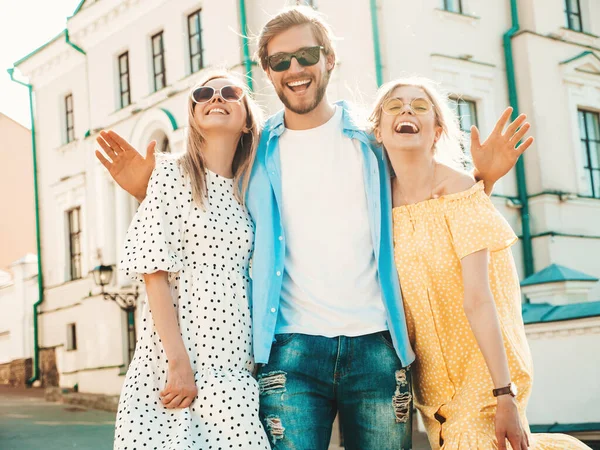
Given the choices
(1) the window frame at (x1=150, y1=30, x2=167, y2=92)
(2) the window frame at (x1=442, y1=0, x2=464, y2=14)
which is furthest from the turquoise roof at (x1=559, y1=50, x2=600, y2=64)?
(1) the window frame at (x1=150, y1=30, x2=167, y2=92)

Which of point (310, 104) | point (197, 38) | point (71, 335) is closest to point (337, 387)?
point (310, 104)

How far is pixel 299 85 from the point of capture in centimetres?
365

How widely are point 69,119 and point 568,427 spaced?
14.7m

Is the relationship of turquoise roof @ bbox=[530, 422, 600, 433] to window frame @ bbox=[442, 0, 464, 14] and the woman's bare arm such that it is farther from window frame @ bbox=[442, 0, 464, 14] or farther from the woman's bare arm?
window frame @ bbox=[442, 0, 464, 14]

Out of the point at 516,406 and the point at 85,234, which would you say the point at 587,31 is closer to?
the point at 85,234

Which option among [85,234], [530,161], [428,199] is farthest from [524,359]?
[85,234]

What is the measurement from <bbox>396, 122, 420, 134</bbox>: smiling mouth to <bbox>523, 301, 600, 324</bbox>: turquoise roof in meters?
5.62

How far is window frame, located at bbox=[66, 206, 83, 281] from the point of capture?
1892 centimetres

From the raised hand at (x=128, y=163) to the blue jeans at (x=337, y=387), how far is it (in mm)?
923

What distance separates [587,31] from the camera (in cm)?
1531

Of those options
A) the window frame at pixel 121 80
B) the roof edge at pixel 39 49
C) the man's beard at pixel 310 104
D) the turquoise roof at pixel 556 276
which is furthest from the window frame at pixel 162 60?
the man's beard at pixel 310 104

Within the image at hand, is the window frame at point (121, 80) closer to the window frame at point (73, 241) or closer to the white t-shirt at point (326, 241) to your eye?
the window frame at point (73, 241)

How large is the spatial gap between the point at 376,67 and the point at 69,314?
10.3 meters

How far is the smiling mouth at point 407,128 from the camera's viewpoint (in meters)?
3.46
